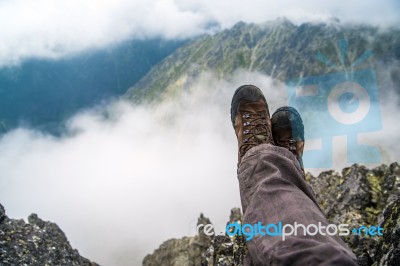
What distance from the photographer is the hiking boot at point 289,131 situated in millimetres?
8320

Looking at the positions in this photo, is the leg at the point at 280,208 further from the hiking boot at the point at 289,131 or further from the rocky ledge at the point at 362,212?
the rocky ledge at the point at 362,212

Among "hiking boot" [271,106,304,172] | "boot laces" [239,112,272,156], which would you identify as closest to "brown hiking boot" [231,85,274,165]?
"boot laces" [239,112,272,156]

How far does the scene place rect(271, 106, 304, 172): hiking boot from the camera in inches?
328

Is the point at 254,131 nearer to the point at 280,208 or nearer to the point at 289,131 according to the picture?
the point at 289,131

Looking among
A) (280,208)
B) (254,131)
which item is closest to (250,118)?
(254,131)

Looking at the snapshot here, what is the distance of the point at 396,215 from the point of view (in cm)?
671

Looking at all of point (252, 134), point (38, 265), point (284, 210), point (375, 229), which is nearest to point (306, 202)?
point (284, 210)

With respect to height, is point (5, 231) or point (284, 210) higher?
point (5, 231)

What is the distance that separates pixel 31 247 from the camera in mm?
8719

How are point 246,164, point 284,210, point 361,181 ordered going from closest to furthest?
point 284,210 < point 246,164 < point 361,181

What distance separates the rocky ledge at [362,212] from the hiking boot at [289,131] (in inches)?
101

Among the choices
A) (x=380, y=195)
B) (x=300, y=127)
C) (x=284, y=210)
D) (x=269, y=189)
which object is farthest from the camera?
(x=380, y=195)

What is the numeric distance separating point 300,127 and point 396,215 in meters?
3.24

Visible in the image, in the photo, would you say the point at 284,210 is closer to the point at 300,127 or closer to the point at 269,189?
the point at 269,189
